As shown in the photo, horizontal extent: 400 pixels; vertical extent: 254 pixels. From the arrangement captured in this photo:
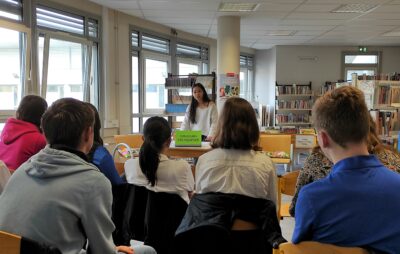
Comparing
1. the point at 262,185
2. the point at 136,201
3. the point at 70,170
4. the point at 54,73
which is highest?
the point at 54,73

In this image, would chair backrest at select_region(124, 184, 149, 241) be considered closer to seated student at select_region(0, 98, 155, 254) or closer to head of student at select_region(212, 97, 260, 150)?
head of student at select_region(212, 97, 260, 150)

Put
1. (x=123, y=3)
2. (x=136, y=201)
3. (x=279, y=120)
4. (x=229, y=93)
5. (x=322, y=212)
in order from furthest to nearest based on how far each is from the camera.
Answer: (x=279, y=120) → (x=229, y=93) → (x=123, y=3) → (x=136, y=201) → (x=322, y=212)

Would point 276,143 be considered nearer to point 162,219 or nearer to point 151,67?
point 162,219

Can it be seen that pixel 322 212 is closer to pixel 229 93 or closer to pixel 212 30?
pixel 229 93

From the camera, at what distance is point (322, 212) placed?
1117mm

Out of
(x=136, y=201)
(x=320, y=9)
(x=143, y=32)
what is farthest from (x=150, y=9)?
(x=136, y=201)

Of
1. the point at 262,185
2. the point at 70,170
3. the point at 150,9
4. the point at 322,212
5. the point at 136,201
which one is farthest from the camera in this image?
the point at 150,9

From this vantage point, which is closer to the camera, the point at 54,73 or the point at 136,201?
the point at 136,201

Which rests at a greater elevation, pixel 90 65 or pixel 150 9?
pixel 150 9

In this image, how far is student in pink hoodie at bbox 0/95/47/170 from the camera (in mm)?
2484

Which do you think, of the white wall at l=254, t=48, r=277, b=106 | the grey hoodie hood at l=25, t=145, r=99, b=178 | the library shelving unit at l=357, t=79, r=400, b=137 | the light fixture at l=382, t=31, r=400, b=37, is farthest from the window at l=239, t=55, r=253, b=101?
the grey hoodie hood at l=25, t=145, r=99, b=178

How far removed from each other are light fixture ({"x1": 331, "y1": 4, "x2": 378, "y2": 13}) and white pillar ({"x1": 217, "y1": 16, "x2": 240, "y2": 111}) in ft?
5.36

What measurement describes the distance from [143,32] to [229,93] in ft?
6.44

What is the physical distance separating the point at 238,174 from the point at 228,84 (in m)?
4.75
